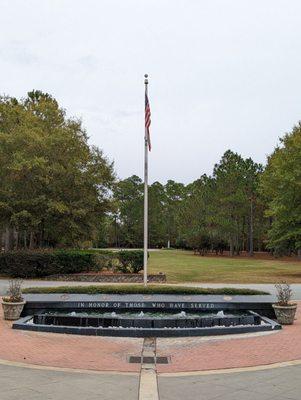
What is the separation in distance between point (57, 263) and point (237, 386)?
21.0 metres

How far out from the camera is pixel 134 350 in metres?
10.5

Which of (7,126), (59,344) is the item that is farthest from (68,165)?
(59,344)

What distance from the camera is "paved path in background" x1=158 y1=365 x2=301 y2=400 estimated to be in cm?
687

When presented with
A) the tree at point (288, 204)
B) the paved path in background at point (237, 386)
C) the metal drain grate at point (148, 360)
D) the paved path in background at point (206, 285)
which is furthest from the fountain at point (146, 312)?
the tree at point (288, 204)

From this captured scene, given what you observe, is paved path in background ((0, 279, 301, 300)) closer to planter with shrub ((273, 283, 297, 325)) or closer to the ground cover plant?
the ground cover plant

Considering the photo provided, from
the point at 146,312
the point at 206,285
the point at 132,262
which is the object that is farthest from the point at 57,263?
the point at 146,312

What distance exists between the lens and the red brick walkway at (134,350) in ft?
30.0

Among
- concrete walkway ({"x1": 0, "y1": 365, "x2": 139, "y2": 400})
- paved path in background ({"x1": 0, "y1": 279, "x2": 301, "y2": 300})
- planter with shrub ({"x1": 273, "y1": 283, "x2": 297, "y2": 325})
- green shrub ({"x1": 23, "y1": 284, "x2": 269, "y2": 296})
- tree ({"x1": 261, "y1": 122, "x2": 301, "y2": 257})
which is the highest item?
tree ({"x1": 261, "y1": 122, "x2": 301, "y2": 257})

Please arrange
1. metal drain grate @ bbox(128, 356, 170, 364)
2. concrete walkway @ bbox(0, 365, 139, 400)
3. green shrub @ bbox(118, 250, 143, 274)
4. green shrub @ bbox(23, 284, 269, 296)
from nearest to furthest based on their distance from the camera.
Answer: concrete walkway @ bbox(0, 365, 139, 400), metal drain grate @ bbox(128, 356, 170, 364), green shrub @ bbox(23, 284, 269, 296), green shrub @ bbox(118, 250, 143, 274)

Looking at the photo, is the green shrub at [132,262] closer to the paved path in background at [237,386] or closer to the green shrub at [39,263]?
the green shrub at [39,263]

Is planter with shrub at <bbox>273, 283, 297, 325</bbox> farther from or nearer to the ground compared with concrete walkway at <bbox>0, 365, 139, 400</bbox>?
farther from the ground

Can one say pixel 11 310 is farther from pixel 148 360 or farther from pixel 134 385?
pixel 134 385

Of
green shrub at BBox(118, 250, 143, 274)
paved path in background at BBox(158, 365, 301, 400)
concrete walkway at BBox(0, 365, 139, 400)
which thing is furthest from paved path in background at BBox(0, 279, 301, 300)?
paved path in background at BBox(158, 365, 301, 400)

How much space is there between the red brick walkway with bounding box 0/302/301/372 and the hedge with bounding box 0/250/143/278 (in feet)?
48.3
